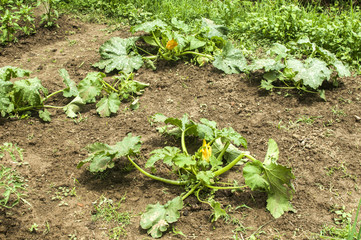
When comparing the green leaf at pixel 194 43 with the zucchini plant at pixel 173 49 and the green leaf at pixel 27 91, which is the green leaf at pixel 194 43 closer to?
the zucchini plant at pixel 173 49

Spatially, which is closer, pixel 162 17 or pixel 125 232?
pixel 125 232

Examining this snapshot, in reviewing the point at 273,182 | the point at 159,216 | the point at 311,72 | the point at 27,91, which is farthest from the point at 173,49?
the point at 159,216

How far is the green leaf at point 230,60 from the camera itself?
446cm

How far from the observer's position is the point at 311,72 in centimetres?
398

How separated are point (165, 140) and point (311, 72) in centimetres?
169

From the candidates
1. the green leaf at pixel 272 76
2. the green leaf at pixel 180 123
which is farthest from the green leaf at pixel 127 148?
the green leaf at pixel 272 76

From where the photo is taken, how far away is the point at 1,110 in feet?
12.1

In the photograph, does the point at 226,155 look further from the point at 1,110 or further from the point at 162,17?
the point at 162,17

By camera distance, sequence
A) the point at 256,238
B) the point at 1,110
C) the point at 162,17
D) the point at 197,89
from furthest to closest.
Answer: the point at 162,17
the point at 197,89
the point at 1,110
the point at 256,238

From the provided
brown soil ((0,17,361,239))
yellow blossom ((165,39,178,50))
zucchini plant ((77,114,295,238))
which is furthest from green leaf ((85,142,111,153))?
yellow blossom ((165,39,178,50))

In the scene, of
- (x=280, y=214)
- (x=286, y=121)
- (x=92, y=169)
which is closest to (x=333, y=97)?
(x=286, y=121)

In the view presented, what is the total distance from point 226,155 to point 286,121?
2.90 feet

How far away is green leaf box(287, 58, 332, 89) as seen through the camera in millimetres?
3938

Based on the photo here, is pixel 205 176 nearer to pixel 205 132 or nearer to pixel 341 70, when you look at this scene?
pixel 205 132
